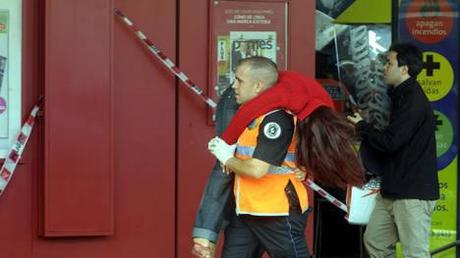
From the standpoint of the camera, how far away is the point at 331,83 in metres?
7.34

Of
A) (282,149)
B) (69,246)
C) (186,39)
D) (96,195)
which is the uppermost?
(186,39)

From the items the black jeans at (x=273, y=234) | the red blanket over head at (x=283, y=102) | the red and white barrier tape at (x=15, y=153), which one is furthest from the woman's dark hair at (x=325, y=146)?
the red and white barrier tape at (x=15, y=153)

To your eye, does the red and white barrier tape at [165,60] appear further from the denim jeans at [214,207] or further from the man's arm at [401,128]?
the denim jeans at [214,207]

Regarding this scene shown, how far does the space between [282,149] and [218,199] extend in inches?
18.1

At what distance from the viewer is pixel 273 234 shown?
14.9 feet

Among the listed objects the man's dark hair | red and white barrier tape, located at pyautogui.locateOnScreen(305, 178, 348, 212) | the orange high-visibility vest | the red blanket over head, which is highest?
the man's dark hair

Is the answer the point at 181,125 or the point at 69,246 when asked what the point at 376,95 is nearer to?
the point at 181,125

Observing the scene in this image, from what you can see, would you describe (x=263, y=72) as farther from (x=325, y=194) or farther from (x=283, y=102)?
(x=325, y=194)

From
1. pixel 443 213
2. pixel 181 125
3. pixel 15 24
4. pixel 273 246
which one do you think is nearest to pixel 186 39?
pixel 181 125

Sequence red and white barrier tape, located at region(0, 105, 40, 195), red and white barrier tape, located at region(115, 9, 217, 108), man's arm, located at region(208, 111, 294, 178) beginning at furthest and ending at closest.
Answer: red and white barrier tape, located at region(115, 9, 217, 108) → red and white barrier tape, located at region(0, 105, 40, 195) → man's arm, located at region(208, 111, 294, 178)

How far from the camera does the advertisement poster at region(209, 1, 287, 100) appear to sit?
6027mm

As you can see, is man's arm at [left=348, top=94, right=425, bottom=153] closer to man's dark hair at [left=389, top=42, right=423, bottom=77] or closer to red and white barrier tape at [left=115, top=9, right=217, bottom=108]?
man's dark hair at [left=389, top=42, right=423, bottom=77]

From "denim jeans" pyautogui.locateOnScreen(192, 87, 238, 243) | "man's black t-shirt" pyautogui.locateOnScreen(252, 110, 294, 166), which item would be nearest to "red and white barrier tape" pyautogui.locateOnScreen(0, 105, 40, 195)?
"denim jeans" pyautogui.locateOnScreen(192, 87, 238, 243)

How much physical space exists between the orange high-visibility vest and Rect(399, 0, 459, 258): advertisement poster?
114 inches
